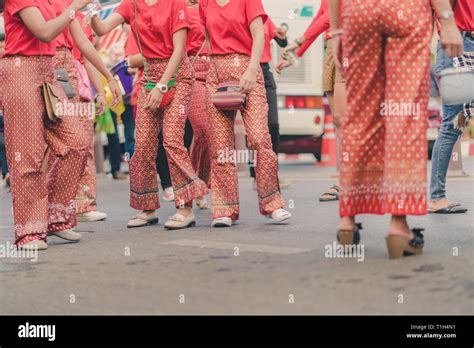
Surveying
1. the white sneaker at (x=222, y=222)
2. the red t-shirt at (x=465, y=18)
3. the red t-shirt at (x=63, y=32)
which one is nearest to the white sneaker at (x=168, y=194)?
the red t-shirt at (x=63, y=32)

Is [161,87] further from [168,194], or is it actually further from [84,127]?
[168,194]

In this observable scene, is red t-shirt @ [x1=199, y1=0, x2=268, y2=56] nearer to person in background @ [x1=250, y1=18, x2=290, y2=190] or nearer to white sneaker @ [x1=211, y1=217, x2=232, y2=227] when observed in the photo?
white sneaker @ [x1=211, y1=217, x2=232, y2=227]

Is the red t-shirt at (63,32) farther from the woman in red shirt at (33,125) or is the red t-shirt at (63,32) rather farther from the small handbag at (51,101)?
the small handbag at (51,101)

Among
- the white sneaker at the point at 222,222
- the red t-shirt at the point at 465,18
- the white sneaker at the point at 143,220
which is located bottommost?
the white sneaker at the point at 143,220

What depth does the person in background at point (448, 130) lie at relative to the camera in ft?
24.5

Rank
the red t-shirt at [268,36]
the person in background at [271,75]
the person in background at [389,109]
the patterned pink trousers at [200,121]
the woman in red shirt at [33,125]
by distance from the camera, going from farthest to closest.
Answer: the red t-shirt at [268,36] < the person in background at [271,75] < the patterned pink trousers at [200,121] < the woman in red shirt at [33,125] < the person in background at [389,109]

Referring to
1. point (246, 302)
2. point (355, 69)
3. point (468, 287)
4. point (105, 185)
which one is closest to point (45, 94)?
point (355, 69)

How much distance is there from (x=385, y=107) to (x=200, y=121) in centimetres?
377

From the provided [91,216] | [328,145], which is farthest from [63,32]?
[328,145]

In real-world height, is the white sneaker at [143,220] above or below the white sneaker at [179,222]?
below

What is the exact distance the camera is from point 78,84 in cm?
902

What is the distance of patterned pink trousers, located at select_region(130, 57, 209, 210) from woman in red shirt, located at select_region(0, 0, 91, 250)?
0.94m
